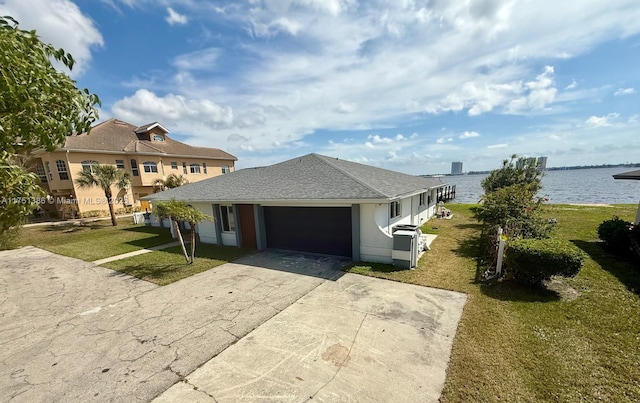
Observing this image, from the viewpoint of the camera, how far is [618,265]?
29.5ft

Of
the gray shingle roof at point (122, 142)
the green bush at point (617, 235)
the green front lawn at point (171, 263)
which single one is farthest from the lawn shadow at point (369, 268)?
the gray shingle roof at point (122, 142)

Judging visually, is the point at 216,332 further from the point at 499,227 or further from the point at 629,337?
the point at 499,227

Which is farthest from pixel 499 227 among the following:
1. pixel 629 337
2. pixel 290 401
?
pixel 290 401

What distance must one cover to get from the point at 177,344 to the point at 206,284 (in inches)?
134

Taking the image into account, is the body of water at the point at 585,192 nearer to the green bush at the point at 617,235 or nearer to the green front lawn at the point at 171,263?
the green bush at the point at 617,235

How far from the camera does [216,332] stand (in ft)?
20.0

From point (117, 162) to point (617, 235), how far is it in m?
37.5

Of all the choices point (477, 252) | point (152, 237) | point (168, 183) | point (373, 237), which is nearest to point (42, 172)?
point (168, 183)

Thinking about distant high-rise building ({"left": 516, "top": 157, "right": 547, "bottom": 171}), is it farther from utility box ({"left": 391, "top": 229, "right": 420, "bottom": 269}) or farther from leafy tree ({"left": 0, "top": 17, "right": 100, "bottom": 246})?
leafy tree ({"left": 0, "top": 17, "right": 100, "bottom": 246})

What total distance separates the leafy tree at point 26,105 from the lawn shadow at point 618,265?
12.9 m

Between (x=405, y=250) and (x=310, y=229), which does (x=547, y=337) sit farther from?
(x=310, y=229)

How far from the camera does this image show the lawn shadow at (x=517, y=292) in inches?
272

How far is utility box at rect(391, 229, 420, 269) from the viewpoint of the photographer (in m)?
9.34

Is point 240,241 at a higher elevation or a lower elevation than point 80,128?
lower
